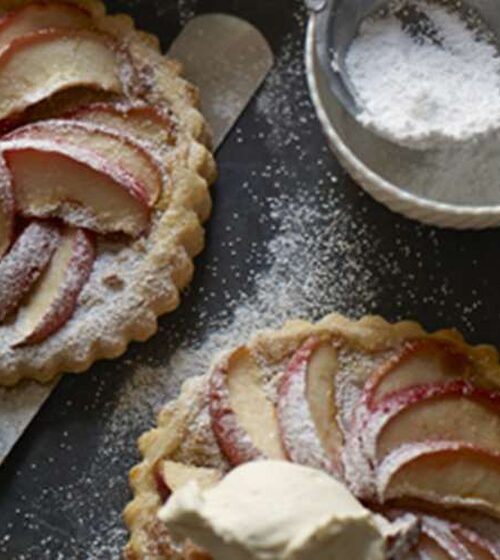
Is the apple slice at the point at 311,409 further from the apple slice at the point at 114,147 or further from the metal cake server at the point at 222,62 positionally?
the metal cake server at the point at 222,62

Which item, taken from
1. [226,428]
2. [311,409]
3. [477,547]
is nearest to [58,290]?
[226,428]

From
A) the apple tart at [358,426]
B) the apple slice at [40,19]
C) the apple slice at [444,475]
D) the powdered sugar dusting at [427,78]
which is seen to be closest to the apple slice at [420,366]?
the apple tart at [358,426]

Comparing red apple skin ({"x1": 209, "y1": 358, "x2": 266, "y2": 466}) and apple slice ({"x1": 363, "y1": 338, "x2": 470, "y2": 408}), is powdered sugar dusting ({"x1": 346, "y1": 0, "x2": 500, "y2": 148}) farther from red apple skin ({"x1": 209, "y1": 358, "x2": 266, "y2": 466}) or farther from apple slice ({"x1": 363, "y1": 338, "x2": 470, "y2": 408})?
red apple skin ({"x1": 209, "y1": 358, "x2": 266, "y2": 466})

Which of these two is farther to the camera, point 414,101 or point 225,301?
point 225,301

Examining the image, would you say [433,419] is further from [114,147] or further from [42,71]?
[42,71]

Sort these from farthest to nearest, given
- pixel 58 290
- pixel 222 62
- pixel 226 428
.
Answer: pixel 222 62 → pixel 58 290 → pixel 226 428

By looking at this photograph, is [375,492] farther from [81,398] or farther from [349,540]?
[81,398]

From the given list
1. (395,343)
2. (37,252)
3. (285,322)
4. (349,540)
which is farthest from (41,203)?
(349,540)
